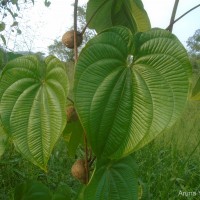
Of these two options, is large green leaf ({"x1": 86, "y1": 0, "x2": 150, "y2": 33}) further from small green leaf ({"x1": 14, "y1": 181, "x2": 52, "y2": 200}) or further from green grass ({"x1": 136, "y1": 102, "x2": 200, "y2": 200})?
green grass ({"x1": 136, "y1": 102, "x2": 200, "y2": 200})

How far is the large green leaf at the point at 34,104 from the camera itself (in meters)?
0.46

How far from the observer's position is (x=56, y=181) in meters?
1.88

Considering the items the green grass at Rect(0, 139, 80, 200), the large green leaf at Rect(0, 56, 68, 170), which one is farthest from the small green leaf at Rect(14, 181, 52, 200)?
the green grass at Rect(0, 139, 80, 200)

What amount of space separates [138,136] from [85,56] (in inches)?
4.0

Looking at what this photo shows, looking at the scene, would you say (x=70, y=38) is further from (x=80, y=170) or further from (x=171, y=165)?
(x=171, y=165)

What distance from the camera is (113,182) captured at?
53 centimetres

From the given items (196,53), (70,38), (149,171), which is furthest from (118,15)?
(196,53)

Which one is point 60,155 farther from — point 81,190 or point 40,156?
point 40,156

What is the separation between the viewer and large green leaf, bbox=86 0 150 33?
650 mm

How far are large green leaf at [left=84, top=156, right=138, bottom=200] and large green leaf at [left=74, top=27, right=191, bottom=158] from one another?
118mm

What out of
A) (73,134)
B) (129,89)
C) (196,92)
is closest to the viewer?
(129,89)

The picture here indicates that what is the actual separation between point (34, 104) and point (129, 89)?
0.13 metres

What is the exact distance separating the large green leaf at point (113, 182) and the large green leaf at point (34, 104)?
10 cm

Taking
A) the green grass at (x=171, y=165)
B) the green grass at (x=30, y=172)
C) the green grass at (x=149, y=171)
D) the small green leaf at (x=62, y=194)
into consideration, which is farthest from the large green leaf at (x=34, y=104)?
the green grass at (x=30, y=172)
